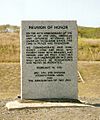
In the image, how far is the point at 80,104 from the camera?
46.7 feet

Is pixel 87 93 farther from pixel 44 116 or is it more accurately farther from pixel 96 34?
pixel 96 34

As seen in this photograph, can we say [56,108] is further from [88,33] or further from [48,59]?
[88,33]

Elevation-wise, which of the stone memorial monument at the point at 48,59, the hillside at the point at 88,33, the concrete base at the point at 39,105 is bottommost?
the concrete base at the point at 39,105

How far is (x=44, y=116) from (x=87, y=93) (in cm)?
766

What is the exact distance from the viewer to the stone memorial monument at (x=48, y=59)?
49.2ft

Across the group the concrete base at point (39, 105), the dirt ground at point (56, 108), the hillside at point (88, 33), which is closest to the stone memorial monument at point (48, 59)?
the concrete base at point (39, 105)

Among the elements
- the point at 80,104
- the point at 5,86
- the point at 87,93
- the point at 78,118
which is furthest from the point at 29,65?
the point at 5,86

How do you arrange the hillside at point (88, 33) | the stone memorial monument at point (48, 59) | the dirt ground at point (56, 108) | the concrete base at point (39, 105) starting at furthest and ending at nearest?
the hillside at point (88, 33)
the stone memorial monument at point (48, 59)
the concrete base at point (39, 105)
the dirt ground at point (56, 108)

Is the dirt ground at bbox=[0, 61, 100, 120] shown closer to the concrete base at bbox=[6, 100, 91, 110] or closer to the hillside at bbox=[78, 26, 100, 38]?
the concrete base at bbox=[6, 100, 91, 110]

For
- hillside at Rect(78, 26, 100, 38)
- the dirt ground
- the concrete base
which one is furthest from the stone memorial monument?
hillside at Rect(78, 26, 100, 38)

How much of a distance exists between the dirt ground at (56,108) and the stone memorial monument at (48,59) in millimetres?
1056

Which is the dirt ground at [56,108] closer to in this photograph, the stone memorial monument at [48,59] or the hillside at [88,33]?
the stone memorial monument at [48,59]

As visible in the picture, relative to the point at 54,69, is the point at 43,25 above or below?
above

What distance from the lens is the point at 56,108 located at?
13586mm
